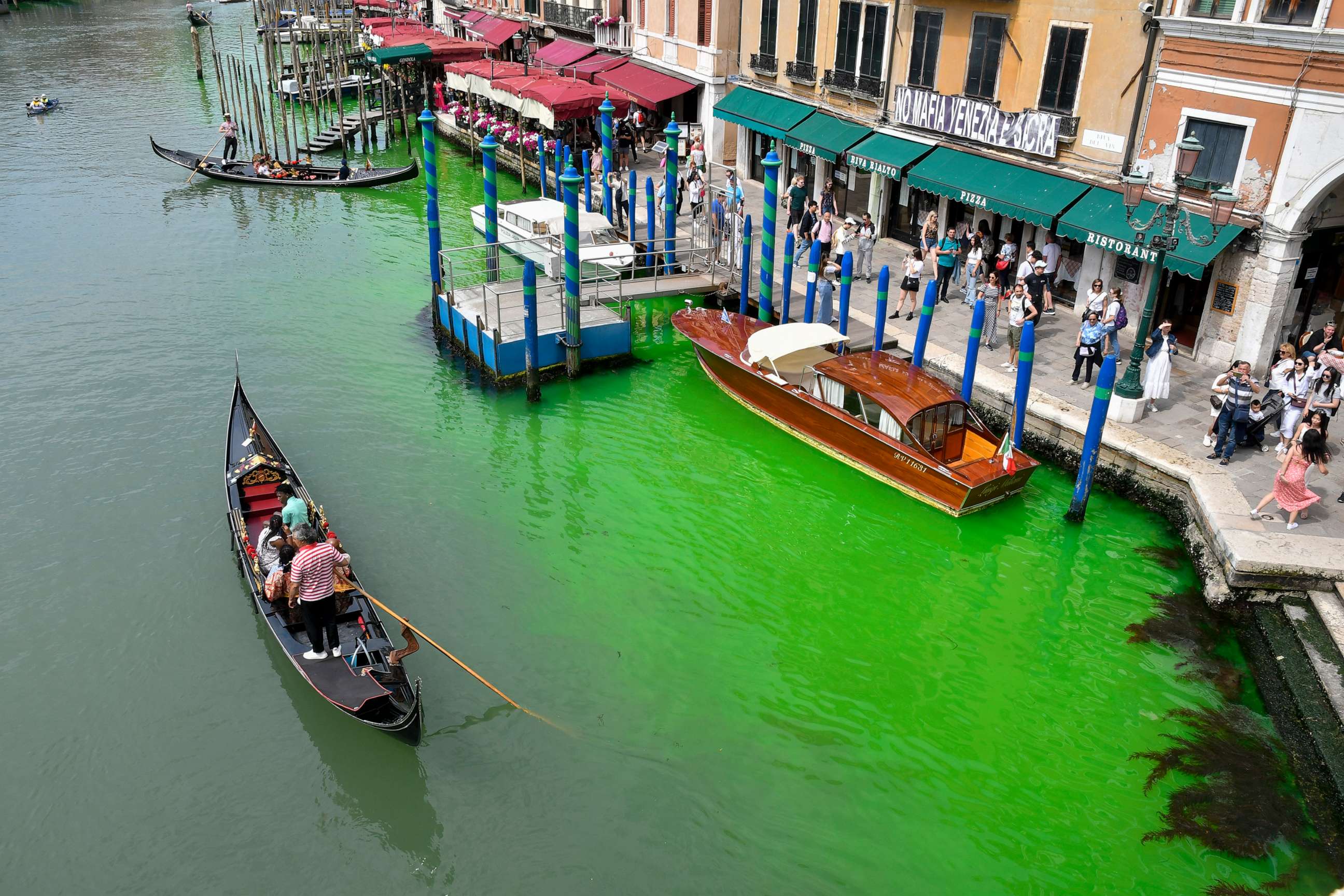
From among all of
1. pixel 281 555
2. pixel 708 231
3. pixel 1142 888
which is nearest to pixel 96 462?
pixel 281 555

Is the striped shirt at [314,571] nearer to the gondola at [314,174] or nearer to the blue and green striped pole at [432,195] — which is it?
the blue and green striped pole at [432,195]

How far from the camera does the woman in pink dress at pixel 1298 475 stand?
11914 millimetres

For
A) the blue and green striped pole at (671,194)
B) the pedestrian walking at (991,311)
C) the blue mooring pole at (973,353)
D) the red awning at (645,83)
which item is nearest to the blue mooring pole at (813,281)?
the pedestrian walking at (991,311)

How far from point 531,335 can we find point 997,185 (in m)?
9.45

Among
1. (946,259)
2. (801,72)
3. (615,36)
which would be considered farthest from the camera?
(615,36)

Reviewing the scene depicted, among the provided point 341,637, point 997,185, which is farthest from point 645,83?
point 341,637

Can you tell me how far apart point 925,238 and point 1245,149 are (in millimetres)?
6113

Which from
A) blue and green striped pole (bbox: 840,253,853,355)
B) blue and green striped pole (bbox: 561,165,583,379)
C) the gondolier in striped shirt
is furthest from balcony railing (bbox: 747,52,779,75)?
the gondolier in striped shirt

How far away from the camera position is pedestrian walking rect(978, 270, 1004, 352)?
1688cm

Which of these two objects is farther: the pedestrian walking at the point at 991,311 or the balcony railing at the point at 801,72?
the balcony railing at the point at 801,72

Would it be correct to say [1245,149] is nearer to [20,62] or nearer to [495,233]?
[495,233]

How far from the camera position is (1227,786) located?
9.89 m

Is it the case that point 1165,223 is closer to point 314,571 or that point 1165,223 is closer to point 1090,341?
point 1090,341

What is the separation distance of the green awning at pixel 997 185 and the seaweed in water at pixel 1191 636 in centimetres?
805
